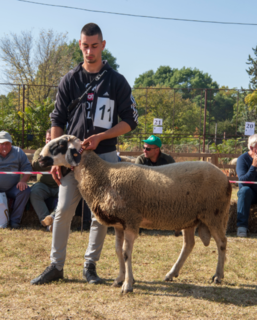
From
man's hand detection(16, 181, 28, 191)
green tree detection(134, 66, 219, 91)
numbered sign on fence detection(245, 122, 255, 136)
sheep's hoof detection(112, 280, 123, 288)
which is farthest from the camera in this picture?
green tree detection(134, 66, 219, 91)

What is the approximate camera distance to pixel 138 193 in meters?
3.54

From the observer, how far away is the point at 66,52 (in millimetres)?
31297

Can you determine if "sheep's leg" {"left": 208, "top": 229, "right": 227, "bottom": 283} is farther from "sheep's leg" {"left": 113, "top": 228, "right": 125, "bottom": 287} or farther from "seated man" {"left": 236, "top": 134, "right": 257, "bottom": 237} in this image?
"seated man" {"left": 236, "top": 134, "right": 257, "bottom": 237}

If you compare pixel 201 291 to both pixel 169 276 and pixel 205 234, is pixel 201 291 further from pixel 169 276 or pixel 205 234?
pixel 205 234

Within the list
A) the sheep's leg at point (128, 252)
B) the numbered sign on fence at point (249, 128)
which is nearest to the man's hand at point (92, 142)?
the sheep's leg at point (128, 252)

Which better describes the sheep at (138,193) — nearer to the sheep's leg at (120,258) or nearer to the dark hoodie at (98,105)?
the sheep's leg at (120,258)

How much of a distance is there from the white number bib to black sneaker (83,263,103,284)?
58.9 inches

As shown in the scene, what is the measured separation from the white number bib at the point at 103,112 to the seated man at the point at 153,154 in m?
2.25

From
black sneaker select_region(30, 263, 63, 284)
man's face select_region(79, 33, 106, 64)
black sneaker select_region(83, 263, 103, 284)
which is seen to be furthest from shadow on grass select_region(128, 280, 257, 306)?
man's face select_region(79, 33, 106, 64)

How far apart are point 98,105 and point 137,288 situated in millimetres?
1912

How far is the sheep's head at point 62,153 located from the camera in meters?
3.53

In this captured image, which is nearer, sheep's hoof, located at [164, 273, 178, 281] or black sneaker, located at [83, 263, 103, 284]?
black sneaker, located at [83, 263, 103, 284]

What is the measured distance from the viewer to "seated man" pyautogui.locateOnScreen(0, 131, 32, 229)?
646cm

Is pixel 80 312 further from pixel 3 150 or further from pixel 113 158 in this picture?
pixel 3 150
